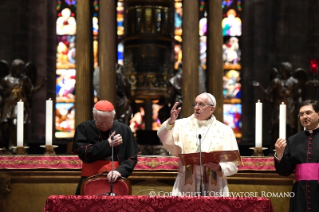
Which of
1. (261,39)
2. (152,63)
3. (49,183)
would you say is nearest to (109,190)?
(49,183)

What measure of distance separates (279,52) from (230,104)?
166 cm

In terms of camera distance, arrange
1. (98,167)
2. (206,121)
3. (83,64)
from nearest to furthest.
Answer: (98,167), (206,121), (83,64)

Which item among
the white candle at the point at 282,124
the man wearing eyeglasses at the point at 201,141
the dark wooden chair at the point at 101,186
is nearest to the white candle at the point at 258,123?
the white candle at the point at 282,124

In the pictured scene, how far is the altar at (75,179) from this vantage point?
25.4 ft

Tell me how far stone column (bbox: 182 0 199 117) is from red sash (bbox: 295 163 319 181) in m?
4.21

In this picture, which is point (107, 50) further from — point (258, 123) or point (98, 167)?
point (98, 167)

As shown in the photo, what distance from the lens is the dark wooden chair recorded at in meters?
5.80

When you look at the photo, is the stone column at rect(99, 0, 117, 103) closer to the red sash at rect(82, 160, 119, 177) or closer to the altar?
the altar

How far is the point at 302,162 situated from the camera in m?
5.83

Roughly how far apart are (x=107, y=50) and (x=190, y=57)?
120 centimetres

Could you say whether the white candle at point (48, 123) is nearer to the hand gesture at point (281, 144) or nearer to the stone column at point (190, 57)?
the stone column at point (190, 57)

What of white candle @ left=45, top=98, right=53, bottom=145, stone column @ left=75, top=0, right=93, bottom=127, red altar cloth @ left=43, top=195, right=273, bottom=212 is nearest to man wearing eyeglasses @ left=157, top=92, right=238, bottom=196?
red altar cloth @ left=43, top=195, right=273, bottom=212

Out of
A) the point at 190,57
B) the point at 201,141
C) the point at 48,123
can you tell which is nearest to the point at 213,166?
the point at 201,141

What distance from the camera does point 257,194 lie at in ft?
25.5
